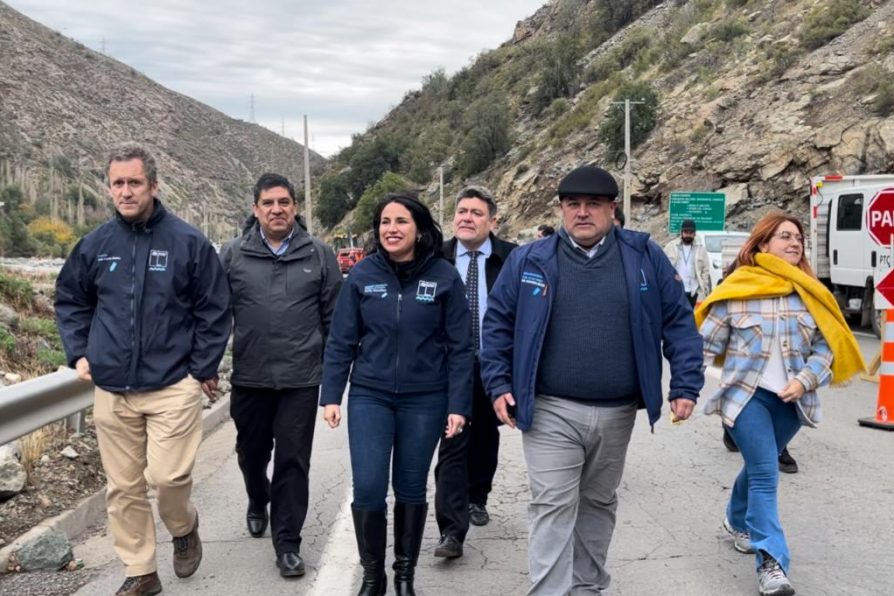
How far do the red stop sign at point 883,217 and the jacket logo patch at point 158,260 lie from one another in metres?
7.22

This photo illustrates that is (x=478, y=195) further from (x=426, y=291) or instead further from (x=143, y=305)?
(x=143, y=305)

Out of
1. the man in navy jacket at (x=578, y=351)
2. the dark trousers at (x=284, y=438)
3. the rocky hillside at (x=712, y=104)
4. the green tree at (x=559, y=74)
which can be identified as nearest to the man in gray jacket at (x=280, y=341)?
the dark trousers at (x=284, y=438)

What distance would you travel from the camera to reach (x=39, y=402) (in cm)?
611

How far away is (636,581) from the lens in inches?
200

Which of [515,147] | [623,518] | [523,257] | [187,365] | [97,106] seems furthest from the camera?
[97,106]

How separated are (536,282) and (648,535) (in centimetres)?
238

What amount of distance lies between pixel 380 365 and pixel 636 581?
5.85ft

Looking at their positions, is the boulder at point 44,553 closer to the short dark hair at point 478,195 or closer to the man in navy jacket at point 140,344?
the man in navy jacket at point 140,344

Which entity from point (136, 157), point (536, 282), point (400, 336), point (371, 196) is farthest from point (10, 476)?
point (371, 196)

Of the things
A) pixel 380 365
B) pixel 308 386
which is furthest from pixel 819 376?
pixel 308 386

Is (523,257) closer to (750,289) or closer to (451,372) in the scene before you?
(451,372)

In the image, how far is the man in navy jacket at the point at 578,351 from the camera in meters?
4.15

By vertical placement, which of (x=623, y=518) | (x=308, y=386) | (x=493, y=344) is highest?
(x=493, y=344)

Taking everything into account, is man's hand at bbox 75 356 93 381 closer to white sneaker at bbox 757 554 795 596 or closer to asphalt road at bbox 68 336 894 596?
asphalt road at bbox 68 336 894 596
